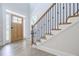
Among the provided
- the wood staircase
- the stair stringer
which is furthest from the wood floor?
the wood staircase

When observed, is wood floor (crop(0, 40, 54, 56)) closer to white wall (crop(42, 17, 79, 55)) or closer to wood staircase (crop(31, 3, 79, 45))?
white wall (crop(42, 17, 79, 55))

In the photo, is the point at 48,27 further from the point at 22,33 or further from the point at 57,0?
the point at 57,0

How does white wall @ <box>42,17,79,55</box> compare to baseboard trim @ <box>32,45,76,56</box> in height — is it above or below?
above

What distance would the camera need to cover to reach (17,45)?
3900 mm

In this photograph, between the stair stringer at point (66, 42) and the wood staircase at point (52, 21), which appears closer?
the stair stringer at point (66, 42)

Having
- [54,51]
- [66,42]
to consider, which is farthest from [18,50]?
[66,42]

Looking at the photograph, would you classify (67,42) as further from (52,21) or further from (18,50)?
(18,50)

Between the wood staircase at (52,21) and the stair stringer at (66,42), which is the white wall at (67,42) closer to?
the stair stringer at (66,42)

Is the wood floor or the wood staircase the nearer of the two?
the wood floor

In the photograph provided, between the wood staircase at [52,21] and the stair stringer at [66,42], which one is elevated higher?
the wood staircase at [52,21]

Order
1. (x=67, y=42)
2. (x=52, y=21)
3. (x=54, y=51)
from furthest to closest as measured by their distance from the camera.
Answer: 1. (x=52, y=21)
2. (x=54, y=51)
3. (x=67, y=42)

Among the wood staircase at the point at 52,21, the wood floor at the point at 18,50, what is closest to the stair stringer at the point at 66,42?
the wood staircase at the point at 52,21

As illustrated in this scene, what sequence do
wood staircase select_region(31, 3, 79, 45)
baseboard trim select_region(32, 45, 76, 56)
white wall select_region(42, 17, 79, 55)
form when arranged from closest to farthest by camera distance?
white wall select_region(42, 17, 79, 55) < baseboard trim select_region(32, 45, 76, 56) < wood staircase select_region(31, 3, 79, 45)

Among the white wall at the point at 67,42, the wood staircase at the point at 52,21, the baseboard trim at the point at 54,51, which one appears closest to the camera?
the white wall at the point at 67,42
